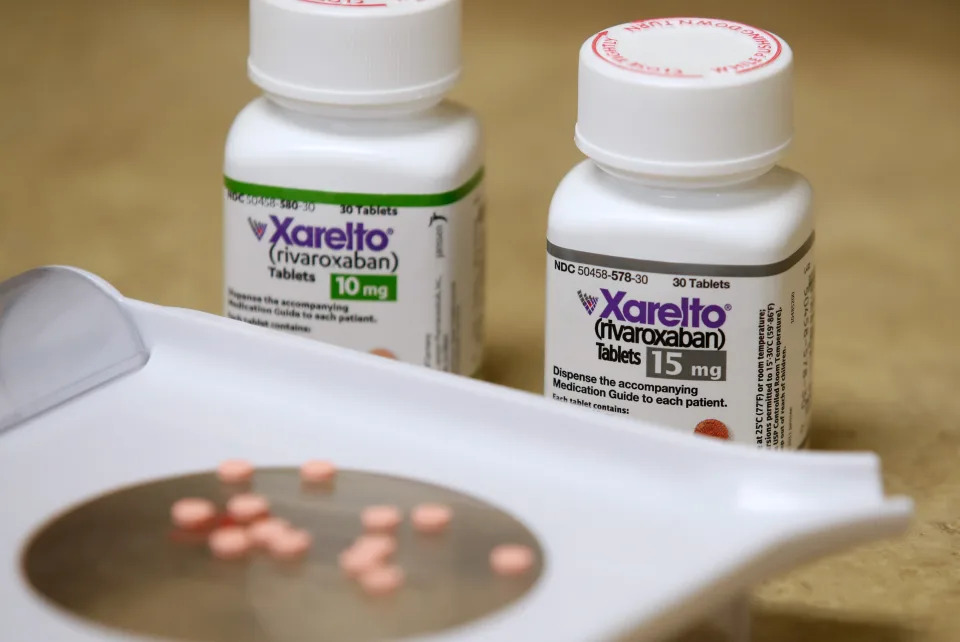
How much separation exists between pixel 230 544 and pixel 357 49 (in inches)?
11.3

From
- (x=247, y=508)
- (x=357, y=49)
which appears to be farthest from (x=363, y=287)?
(x=247, y=508)

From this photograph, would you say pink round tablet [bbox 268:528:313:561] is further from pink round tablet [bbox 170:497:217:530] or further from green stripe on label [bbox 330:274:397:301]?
green stripe on label [bbox 330:274:397:301]

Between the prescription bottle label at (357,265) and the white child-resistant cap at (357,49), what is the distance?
49 mm

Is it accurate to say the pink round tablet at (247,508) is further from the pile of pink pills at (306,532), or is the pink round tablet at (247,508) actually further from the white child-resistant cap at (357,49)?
the white child-resistant cap at (357,49)

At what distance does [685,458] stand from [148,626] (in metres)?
0.20

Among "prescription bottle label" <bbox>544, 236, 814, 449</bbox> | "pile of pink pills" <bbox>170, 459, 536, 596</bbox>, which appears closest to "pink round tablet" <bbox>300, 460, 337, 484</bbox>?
"pile of pink pills" <bbox>170, 459, 536, 596</bbox>

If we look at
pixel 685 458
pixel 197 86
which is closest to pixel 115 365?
pixel 685 458

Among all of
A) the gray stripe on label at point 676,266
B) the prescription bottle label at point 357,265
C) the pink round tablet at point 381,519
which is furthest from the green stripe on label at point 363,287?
the pink round tablet at point 381,519

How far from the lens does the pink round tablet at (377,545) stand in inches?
23.5

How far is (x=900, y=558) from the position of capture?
750mm

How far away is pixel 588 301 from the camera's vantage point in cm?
75

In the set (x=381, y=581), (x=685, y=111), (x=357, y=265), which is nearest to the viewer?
(x=381, y=581)

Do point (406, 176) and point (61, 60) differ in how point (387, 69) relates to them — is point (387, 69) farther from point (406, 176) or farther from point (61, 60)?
point (61, 60)

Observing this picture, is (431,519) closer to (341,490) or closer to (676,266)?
(341,490)
